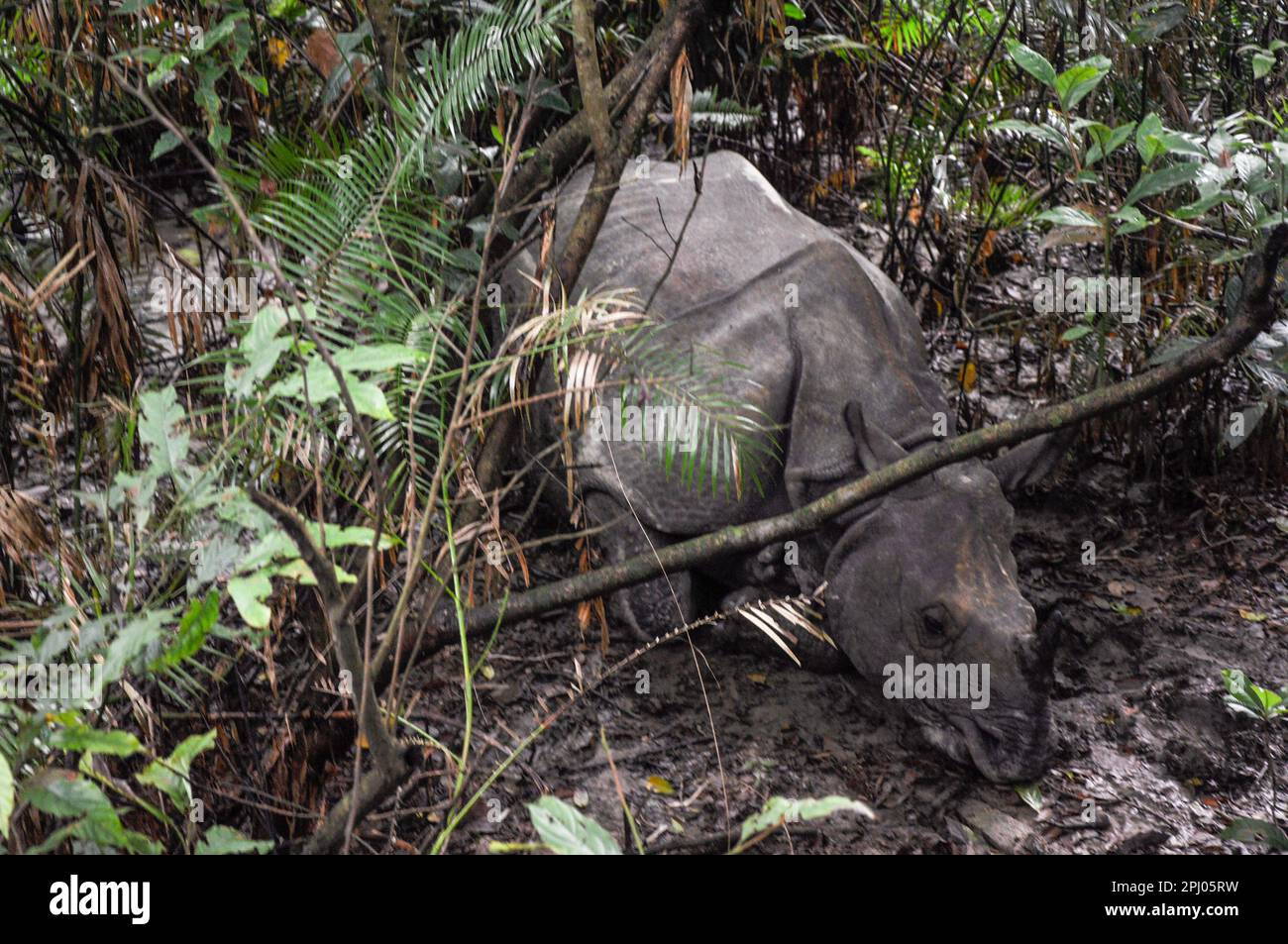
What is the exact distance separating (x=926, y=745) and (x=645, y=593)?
1.30 m

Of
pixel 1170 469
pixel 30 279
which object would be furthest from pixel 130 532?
pixel 1170 469

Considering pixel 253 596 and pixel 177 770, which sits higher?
pixel 253 596

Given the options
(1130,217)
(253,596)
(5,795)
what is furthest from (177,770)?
(1130,217)

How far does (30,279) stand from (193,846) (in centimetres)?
281

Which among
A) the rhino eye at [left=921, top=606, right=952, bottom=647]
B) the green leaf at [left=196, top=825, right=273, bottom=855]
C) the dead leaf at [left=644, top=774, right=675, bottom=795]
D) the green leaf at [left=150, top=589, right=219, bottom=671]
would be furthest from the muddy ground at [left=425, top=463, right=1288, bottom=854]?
the green leaf at [left=150, top=589, right=219, bottom=671]

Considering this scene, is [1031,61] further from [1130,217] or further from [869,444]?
[869,444]

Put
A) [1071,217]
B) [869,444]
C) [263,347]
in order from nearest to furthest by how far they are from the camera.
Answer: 1. [263,347]
2. [869,444]
3. [1071,217]

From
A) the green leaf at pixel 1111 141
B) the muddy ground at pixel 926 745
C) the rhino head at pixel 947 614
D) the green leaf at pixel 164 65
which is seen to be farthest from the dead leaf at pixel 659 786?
the green leaf at pixel 164 65

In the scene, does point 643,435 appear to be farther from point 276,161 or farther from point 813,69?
point 813,69

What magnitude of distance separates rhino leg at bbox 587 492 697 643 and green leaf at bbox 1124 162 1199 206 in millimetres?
2309

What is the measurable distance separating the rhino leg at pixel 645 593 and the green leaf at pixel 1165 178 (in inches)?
90.9

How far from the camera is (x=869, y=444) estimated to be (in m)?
4.78

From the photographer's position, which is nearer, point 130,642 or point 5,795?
point 5,795

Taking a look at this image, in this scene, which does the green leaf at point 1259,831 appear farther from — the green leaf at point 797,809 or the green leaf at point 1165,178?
the green leaf at point 1165,178
